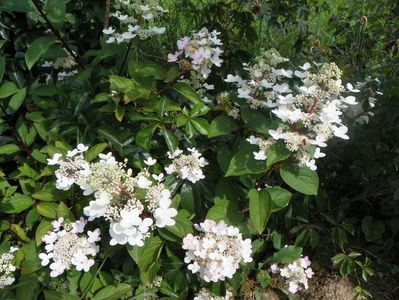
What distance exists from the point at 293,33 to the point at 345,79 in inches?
38.3

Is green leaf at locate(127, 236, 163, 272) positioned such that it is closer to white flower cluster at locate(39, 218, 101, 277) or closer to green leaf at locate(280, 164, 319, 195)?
white flower cluster at locate(39, 218, 101, 277)

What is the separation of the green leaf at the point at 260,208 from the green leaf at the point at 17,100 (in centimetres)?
93

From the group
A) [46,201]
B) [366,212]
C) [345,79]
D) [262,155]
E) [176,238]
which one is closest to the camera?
[262,155]

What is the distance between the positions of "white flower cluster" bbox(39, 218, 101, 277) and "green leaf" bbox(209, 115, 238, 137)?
50 centimetres

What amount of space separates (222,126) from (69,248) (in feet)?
2.08

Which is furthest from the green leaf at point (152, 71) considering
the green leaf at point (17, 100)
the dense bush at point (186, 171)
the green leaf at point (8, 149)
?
the green leaf at point (8, 149)

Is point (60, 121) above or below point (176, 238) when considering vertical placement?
above

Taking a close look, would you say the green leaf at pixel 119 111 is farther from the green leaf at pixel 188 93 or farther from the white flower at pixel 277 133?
the white flower at pixel 277 133

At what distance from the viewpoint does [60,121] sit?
5.32 feet

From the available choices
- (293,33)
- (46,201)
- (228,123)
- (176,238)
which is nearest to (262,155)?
(228,123)

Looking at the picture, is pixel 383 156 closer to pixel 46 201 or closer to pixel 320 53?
pixel 320 53

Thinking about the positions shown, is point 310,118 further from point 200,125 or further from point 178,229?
point 178,229

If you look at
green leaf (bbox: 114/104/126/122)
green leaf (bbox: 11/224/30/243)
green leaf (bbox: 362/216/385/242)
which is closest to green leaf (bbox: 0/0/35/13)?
green leaf (bbox: 114/104/126/122)

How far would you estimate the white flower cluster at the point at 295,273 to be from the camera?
1679 millimetres
